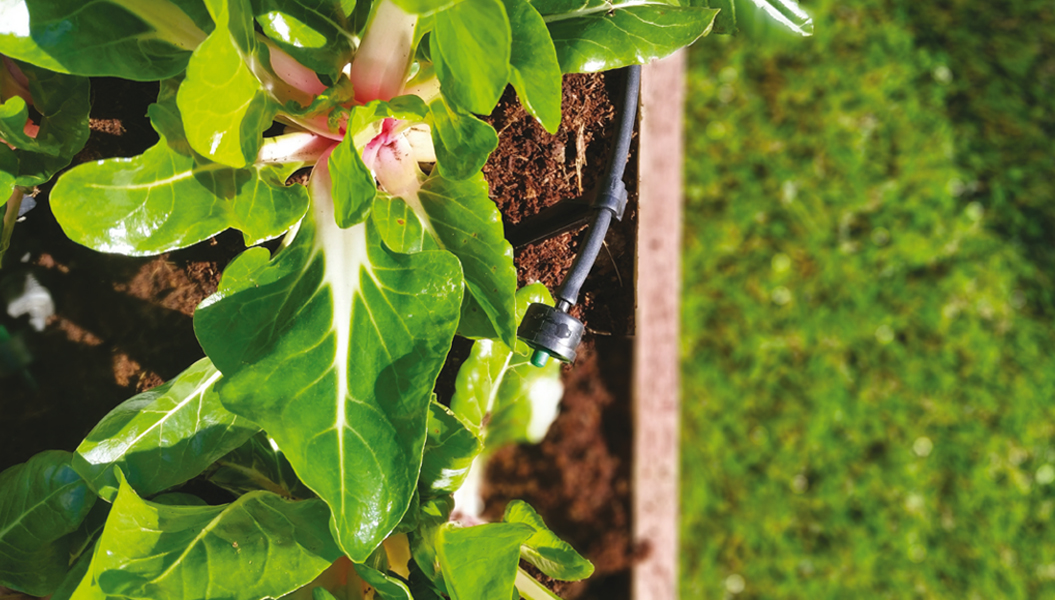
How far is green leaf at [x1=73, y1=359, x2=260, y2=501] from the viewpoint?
64cm

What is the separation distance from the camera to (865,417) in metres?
1.86

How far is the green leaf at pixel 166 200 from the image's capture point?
1.92 ft

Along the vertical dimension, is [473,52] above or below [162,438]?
above

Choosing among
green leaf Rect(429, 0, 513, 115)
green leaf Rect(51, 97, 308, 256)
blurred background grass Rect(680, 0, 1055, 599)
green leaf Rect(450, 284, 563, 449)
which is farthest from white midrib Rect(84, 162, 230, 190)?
blurred background grass Rect(680, 0, 1055, 599)

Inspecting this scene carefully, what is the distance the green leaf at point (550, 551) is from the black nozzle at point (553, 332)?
20cm

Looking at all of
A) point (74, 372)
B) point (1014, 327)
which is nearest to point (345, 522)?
point (74, 372)

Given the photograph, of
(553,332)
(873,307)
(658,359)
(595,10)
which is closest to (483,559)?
(553,332)

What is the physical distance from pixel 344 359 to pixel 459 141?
21 centimetres

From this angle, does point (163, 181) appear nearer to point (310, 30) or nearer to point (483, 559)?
point (310, 30)

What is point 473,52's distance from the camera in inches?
21.0

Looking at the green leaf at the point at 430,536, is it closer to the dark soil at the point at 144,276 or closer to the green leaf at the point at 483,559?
the green leaf at the point at 483,559

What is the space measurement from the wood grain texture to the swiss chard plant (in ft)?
2.33

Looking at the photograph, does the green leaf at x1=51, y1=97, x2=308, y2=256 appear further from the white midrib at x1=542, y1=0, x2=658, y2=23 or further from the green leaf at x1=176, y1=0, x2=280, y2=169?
the white midrib at x1=542, y1=0, x2=658, y2=23

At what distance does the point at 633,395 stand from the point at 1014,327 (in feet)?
3.84
